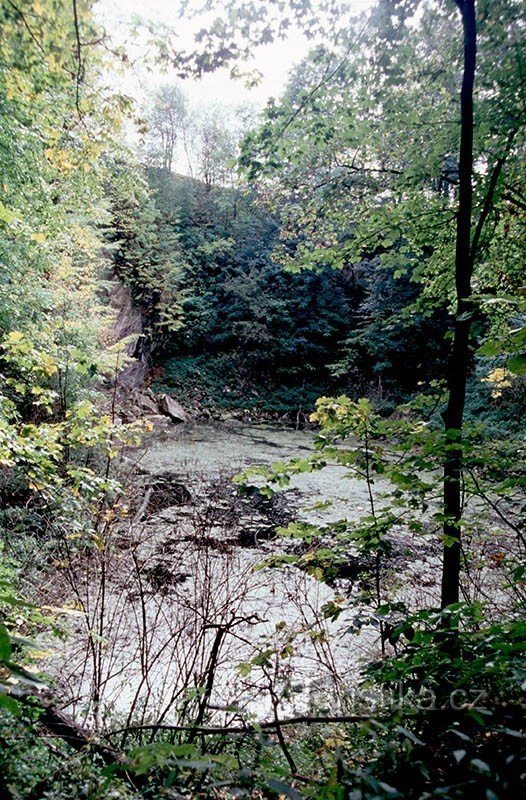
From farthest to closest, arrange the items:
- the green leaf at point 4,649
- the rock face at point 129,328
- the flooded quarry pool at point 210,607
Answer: the rock face at point 129,328 < the flooded quarry pool at point 210,607 < the green leaf at point 4,649

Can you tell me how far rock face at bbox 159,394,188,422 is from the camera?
12.9m

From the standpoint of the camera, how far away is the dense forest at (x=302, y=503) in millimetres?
1052

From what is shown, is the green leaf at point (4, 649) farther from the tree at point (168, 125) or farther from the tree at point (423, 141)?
the tree at point (168, 125)

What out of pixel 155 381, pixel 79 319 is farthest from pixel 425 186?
pixel 155 381

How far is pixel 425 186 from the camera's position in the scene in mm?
2398

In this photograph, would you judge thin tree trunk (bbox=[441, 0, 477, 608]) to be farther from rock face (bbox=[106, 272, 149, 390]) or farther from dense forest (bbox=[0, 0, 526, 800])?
rock face (bbox=[106, 272, 149, 390])

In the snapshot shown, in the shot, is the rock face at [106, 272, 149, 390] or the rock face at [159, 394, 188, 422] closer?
the rock face at [106, 272, 149, 390]

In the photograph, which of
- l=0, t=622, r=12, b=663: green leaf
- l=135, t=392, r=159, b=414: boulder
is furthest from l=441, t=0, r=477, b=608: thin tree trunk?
l=135, t=392, r=159, b=414: boulder

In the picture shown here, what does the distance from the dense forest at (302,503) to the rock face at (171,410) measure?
6.50 metres

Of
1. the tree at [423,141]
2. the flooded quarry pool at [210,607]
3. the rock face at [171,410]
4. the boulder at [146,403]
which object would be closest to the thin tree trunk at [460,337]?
the tree at [423,141]

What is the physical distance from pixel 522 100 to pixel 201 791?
2.89 meters

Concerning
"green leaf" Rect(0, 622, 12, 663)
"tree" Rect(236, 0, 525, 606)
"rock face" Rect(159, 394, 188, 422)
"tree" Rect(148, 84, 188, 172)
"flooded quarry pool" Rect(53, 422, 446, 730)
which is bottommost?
"flooded quarry pool" Rect(53, 422, 446, 730)

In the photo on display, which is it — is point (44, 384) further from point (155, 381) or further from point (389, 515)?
point (155, 381)

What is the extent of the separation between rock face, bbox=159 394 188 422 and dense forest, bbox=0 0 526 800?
6.50 m
